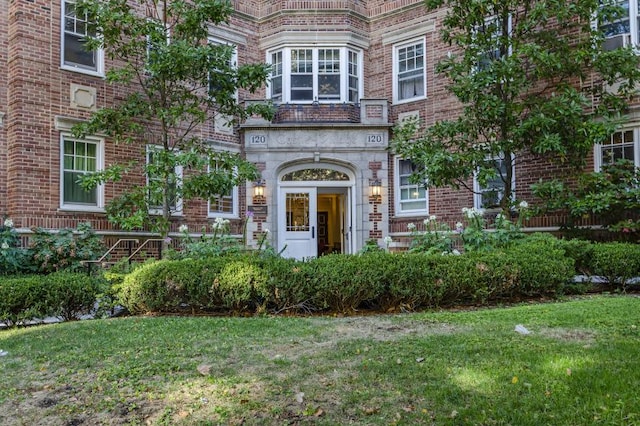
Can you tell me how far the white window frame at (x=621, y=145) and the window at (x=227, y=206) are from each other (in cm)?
820

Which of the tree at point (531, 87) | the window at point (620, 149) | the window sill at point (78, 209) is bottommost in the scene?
the window sill at point (78, 209)

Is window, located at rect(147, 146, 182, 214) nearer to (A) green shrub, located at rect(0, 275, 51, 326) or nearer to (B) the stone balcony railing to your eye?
(A) green shrub, located at rect(0, 275, 51, 326)

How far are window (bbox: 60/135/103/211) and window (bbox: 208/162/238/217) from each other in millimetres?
2917

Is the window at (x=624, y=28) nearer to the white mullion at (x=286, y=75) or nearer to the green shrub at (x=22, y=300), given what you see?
the white mullion at (x=286, y=75)

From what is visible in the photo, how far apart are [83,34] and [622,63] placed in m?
10.8

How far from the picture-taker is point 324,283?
22.3 feet

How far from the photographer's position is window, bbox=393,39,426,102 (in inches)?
545

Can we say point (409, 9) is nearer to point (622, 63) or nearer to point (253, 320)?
point (622, 63)

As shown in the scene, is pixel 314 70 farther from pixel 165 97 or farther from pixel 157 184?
pixel 157 184

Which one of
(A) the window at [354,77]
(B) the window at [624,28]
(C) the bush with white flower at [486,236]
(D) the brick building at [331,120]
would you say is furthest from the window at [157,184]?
(B) the window at [624,28]

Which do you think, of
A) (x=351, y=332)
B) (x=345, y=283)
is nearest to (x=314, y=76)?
(x=345, y=283)

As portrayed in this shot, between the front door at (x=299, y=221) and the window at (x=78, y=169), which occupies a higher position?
the window at (x=78, y=169)

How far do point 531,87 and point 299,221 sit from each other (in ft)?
21.0

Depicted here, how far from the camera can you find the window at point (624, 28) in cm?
1088
